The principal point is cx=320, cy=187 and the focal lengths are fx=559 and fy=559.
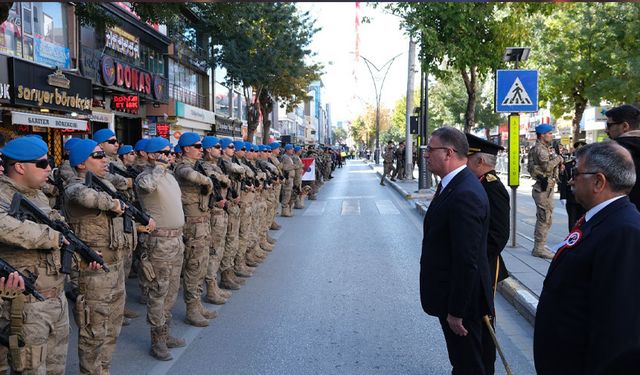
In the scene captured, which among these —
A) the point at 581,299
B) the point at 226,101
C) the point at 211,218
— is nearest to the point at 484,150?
the point at 581,299

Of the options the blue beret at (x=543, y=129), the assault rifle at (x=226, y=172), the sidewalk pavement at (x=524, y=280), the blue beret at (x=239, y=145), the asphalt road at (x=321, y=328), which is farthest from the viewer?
the blue beret at (x=239, y=145)

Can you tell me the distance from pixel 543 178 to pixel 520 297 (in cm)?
306

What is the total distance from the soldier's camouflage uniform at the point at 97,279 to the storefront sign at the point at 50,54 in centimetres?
1264

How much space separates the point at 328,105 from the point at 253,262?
159557mm

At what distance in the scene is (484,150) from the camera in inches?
178

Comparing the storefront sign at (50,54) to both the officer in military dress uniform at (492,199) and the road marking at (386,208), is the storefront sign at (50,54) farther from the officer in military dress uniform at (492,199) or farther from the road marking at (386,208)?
the officer in military dress uniform at (492,199)

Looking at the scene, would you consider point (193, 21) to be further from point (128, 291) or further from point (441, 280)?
point (441, 280)

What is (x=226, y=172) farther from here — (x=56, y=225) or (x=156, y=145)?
(x=56, y=225)

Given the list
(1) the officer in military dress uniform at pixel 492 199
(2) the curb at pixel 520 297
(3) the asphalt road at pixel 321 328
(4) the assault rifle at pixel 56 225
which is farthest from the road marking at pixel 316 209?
(4) the assault rifle at pixel 56 225

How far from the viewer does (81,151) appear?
452 centimetres

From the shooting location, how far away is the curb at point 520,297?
5922 mm

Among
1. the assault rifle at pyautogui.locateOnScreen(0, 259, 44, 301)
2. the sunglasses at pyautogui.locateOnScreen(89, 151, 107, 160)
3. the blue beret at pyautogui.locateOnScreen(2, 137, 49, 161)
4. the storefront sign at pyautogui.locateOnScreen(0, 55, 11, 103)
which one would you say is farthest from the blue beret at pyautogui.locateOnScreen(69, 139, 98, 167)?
the storefront sign at pyautogui.locateOnScreen(0, 55, 11, 103)

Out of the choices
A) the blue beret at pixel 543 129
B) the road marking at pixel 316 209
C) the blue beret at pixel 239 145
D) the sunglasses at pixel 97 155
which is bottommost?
the road marking at pixel 316 209

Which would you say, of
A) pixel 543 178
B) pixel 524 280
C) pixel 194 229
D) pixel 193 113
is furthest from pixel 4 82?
pixel 193 113
